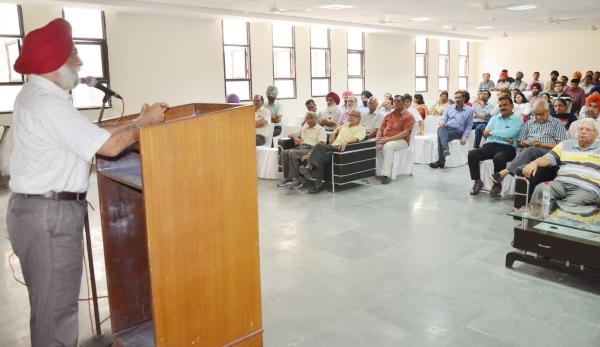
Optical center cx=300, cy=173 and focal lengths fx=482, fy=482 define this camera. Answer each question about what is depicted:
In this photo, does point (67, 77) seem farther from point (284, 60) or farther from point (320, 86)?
point (320, 86)

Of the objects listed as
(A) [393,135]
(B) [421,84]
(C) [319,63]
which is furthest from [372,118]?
(B) [421,84]

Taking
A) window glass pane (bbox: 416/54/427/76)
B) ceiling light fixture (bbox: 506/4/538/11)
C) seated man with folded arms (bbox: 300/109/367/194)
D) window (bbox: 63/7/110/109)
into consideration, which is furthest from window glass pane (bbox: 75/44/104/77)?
window glass pane (bbox: 416/54/427/76)

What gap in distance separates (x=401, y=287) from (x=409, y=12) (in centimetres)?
830

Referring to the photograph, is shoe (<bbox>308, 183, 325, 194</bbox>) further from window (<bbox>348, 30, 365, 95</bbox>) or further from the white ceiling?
window (<bbox>348, 30, 365, 95</bbox>)

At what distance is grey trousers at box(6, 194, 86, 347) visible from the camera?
1.74m

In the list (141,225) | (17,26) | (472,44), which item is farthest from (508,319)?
(472,44)

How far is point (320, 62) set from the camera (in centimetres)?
1230

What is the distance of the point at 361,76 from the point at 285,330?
11420mm

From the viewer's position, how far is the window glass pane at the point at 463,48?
17.5 metres

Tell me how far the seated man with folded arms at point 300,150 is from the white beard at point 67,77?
4.40 m

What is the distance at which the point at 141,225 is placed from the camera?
93.8 inches

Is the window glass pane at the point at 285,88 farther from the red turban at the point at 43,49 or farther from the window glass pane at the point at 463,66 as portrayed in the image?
the red turban at the point at 43,49

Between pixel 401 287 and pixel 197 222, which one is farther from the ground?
pixel 197 222

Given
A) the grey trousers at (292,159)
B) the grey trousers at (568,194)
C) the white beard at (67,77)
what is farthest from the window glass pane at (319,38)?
the white beard at (67,77)
